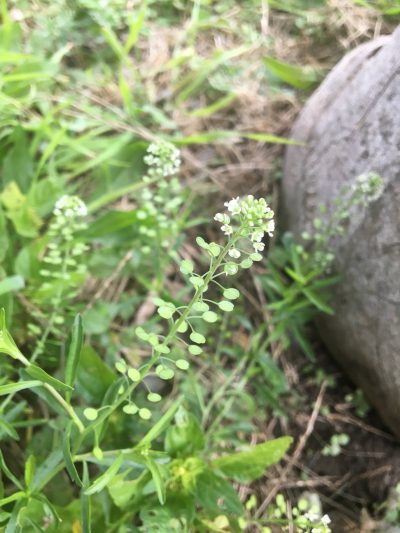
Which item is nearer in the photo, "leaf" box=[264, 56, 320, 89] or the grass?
the grass

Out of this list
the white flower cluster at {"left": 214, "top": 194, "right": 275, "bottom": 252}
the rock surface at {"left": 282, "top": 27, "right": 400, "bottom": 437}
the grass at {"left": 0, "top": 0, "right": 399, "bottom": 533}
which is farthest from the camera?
the rock surface at {"left": 282, "top": 27, "right": 400, "bottom": 437}

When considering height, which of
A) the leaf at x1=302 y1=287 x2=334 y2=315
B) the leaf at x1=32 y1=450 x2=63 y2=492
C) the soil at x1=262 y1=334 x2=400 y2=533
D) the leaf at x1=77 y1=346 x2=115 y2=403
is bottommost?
the soil at x1=262 y1=334 x2=400 y2=533

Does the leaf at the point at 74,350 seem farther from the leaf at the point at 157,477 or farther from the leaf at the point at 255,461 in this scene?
the leaf at the point at 255,461

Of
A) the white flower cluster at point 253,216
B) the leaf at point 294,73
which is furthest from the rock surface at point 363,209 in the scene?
the white flower cluster at point 253,216

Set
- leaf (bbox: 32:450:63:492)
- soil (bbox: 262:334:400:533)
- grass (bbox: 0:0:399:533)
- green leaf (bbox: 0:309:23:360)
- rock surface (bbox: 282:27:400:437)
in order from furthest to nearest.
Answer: soil (bbox: 262:334:400:533), rock surface (bbox: 282:27:400:437), grass (bbox: 0:0:399:533), leaf (bbox: 32:450:63:492), green leaf (bbox: 0:309:23:360)

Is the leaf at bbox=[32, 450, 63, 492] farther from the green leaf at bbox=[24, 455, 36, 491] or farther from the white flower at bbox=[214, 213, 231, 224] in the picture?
the white flower at bbox=[214, 213, 231, 224]

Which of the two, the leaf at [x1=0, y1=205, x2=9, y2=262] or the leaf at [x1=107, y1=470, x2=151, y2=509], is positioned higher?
the leaf at [x1=0, y1=205, x2=9, y2=262]

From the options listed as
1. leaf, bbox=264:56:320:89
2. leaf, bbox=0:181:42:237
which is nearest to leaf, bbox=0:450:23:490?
leaf, bbox=0:181:42:237
